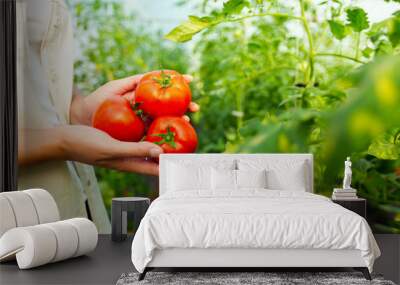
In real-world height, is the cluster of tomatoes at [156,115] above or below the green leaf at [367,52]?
below

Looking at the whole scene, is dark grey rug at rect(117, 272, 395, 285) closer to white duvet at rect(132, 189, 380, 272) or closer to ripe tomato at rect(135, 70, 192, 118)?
white duvet at rect(132, 189, 380, 272)

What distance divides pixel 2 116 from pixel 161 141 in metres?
1.32

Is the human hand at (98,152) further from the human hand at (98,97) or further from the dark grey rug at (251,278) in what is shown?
the dark grey rug at (251,278)

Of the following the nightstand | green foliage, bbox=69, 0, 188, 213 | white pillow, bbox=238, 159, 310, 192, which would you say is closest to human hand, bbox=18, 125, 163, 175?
green foliage, bbox=69, 0, 188, 213

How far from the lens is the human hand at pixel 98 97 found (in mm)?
5547

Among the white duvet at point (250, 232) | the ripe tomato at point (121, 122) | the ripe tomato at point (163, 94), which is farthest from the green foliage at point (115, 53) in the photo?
the white duvet at point (250, 232)

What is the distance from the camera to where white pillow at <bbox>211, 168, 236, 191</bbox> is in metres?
4.75

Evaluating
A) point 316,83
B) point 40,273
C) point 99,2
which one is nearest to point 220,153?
point 316,83

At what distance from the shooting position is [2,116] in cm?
516

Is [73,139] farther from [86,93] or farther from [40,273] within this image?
[40,273]

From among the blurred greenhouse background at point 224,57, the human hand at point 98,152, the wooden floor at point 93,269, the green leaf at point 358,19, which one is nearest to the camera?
the wooden floor at point 93,269

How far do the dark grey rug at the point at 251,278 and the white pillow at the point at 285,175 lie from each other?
106 centimetres

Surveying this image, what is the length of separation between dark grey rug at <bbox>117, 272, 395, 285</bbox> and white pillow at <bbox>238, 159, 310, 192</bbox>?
1056 mm

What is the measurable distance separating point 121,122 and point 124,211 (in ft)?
2.73
